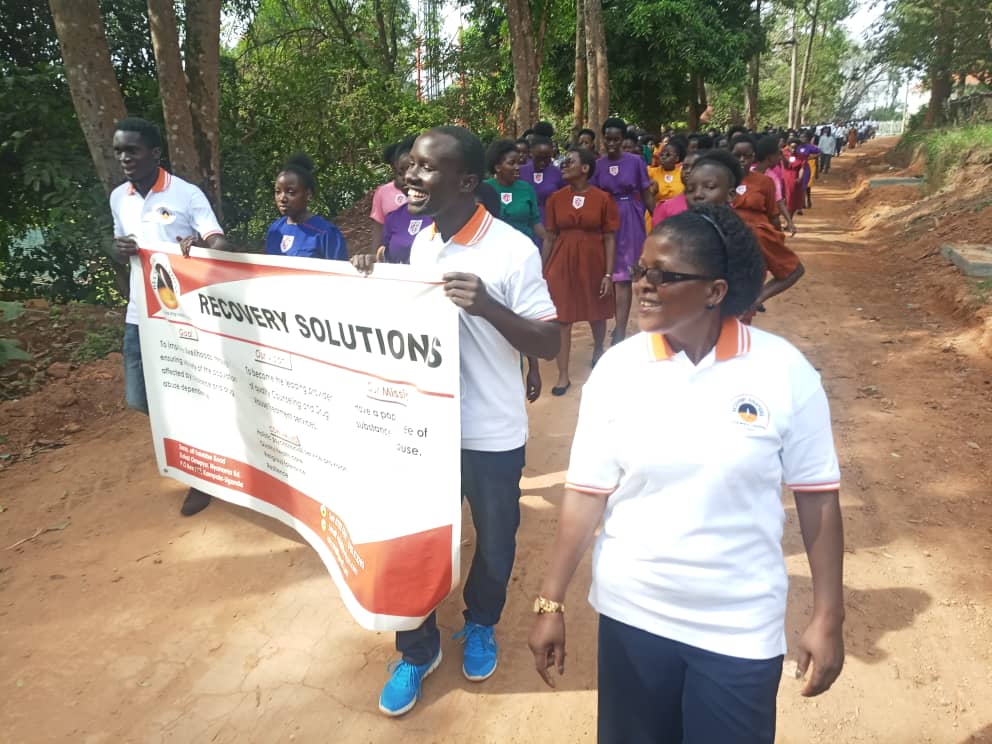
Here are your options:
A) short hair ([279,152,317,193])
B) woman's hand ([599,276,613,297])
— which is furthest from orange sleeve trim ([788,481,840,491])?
woman's hand ([599,276,613,297])

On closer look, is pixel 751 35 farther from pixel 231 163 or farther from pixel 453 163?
pixel 453 163

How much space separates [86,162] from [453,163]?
630 cm

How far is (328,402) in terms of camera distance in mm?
2660

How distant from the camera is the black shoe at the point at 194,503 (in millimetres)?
3926

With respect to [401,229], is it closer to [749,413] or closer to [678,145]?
[749,413]

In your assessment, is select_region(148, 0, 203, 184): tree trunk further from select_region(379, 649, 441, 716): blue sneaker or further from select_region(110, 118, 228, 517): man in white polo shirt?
select_region(379, 649, 441, 716): blue sneaker

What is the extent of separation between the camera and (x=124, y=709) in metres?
2.61

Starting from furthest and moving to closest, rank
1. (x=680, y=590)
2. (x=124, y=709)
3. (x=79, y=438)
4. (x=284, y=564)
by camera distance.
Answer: (x=79, y=438)
(x=284, y=564)
(x=124, y=709)
(x=680, y=590)

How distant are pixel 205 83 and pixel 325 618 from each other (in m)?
5.67

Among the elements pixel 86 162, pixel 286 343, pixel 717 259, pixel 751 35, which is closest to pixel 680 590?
pixel 717 259

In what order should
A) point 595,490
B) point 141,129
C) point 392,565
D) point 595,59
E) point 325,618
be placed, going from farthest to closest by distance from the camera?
point 595,59 → point 141,129 → point 325,618 → point 392,565 → point 595,490

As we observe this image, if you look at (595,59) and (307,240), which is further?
(595,59)

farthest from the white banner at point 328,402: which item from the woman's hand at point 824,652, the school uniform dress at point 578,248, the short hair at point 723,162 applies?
the school uniform dress at point 578,248

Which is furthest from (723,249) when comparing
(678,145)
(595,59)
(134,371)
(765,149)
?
(595,59)
